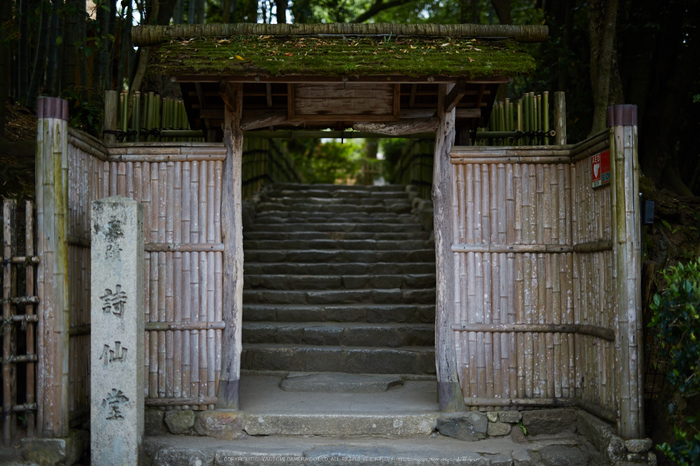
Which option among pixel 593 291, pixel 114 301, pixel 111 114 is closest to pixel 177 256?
pixel 114 301

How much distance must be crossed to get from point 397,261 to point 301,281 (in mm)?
1510

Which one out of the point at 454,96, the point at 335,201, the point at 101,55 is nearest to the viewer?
the point at 454,96

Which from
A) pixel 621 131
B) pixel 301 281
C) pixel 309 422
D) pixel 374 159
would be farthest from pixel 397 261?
pixel 374 159

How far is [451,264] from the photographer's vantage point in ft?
18.3

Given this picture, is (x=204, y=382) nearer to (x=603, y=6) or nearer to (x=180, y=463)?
(x=180, y=463)

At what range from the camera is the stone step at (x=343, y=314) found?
7.48 metres

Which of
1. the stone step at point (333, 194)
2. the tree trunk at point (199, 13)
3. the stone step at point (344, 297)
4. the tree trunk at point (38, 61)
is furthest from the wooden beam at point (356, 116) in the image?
the tree trunk at point (199, 13)

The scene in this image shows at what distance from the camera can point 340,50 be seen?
5.21 metres

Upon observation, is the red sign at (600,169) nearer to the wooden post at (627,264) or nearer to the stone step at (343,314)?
the wooden post at (627,264)

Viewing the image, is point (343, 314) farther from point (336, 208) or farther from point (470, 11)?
point (470, 11)

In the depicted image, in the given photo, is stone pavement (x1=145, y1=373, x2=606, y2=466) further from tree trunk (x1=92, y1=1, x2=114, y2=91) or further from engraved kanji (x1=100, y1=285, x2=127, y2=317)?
tree trunk (x1=92, y1=1, x2=114, y2=91)

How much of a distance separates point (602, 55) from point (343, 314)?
4305mm

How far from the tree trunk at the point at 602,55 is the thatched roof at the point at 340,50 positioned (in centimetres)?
181

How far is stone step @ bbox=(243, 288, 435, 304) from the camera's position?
7.85 metres
